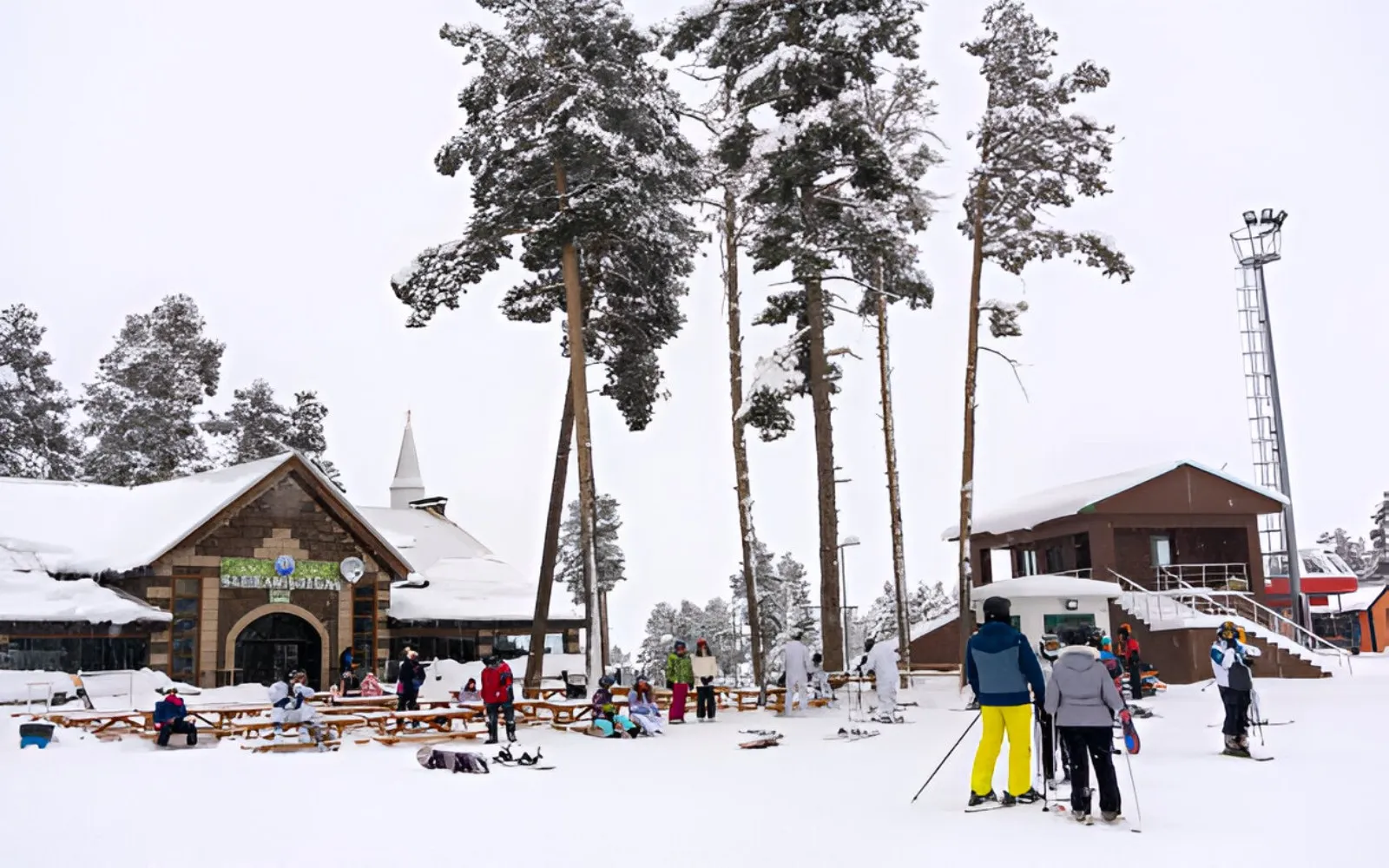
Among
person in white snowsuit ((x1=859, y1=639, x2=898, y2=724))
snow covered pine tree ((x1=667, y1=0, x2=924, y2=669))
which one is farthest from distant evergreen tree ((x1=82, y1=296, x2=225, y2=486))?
person in white snowsuit ((x1=859, y1=639, x2=898, y2=724))

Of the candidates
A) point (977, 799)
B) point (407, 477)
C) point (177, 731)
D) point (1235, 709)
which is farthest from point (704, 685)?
point (407, 477)

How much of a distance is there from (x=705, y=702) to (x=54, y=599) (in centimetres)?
1558

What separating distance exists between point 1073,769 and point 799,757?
19.6 feet

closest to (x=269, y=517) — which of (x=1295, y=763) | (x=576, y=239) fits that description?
(x=576, y=239)

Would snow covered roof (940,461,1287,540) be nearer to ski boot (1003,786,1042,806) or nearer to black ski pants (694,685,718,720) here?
black ski pants (694,685,718,720)

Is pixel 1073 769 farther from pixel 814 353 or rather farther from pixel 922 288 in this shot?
pixel 922 288

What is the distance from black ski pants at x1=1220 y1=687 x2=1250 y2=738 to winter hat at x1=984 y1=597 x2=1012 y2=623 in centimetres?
461

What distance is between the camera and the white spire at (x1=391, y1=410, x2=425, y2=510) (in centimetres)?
5134

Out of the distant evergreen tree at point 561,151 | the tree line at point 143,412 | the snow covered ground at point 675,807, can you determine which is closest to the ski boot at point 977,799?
the snow covered ground at point 675,807

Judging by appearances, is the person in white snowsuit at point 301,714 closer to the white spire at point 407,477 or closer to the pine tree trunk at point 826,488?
the pine tree trunk at point 826,488

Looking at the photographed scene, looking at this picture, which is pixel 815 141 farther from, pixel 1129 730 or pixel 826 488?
pixel 1129 730

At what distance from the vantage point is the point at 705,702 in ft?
70.0

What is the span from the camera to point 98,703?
2502 cm

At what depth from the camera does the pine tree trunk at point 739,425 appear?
26.3 metres
